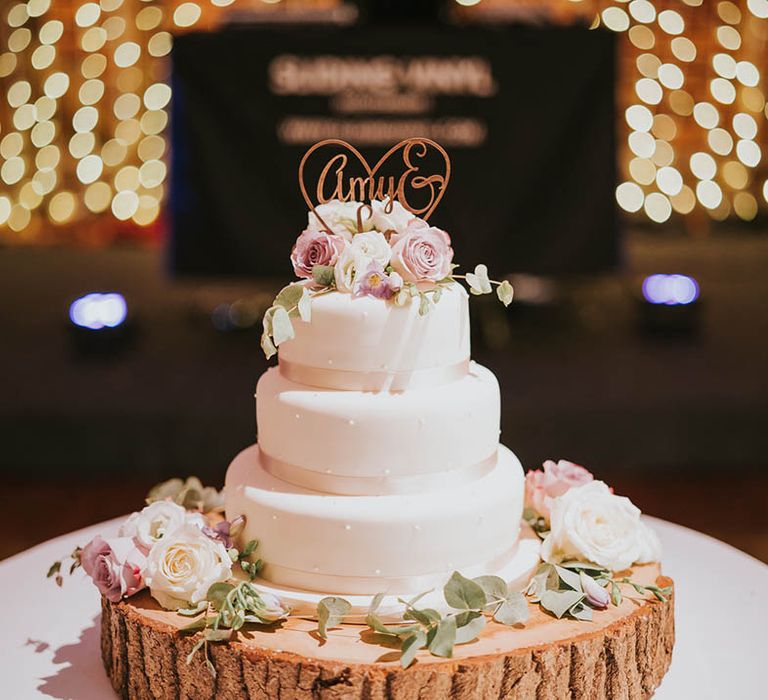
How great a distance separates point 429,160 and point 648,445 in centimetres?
149

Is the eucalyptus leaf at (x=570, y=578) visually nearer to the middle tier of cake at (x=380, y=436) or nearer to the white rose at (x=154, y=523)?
the middle tier of cake at (x=380, y=436)

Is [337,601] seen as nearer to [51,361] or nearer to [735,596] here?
[735,596]

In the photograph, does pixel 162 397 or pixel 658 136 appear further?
pixel 658 136

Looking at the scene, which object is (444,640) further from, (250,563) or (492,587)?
(250,563)

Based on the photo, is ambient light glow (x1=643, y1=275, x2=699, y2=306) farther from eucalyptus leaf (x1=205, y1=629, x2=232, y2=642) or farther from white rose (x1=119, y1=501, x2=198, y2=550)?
eucalyptus leaf (x1=205, y1=629, x2=232, y2=642)

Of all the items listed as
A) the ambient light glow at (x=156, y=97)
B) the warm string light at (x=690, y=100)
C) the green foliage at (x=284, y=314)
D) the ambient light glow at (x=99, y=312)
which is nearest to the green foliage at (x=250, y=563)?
the green foliage at (x=284, y=314)

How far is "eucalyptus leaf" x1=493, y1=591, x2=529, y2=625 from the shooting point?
1.73m

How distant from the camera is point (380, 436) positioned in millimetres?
1770

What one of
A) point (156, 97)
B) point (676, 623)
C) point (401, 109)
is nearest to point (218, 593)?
point (676, 623)

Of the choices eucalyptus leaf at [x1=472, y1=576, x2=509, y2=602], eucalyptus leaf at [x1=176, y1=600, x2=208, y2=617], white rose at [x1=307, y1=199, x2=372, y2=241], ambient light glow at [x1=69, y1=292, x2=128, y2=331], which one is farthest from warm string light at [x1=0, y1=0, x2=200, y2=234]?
eucalyptus leaf at [x1=472, y1=576, x2=509, y2=602]

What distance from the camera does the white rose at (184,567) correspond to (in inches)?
70.2

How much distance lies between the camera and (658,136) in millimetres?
7098

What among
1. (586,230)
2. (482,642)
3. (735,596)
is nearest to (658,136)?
(586,230)

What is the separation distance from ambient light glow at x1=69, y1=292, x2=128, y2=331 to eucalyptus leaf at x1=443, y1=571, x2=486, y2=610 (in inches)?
140
